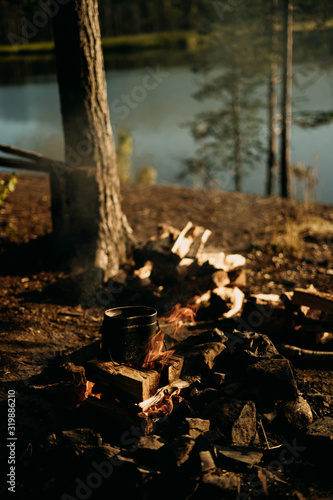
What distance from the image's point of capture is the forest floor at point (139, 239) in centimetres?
449

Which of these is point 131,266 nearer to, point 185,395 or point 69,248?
point 69,248

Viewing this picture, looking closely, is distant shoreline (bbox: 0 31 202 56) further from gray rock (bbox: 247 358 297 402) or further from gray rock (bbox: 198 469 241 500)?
gray rock (bbox: 198 469 241 500)

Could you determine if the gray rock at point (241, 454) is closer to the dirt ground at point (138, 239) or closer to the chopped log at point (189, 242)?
the dirt ground at point (138, 239)

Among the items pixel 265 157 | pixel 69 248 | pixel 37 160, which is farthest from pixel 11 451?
pixel 265 157

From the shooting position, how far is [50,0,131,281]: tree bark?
5.46 meters

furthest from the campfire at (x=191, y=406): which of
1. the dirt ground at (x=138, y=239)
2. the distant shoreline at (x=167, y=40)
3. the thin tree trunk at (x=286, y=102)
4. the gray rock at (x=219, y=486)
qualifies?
the thin tree trunk at (x=286, y=102)

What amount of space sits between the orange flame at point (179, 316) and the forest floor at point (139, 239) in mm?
846

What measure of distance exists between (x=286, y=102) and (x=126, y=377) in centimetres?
1287

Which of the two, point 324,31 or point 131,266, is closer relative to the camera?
point 131,266

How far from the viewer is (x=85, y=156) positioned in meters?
5.71

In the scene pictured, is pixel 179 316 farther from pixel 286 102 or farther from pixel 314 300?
pixel 286 102

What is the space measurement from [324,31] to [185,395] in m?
15.1

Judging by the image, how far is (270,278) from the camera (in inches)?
246

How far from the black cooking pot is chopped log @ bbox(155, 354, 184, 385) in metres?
0.20
